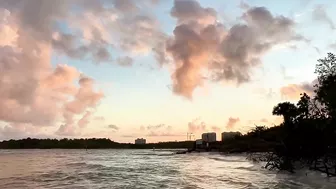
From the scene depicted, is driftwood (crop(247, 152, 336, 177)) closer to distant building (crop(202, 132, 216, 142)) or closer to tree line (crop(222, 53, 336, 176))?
tree line (crop(222, 53, 336, 176))

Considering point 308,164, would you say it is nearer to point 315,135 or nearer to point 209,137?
point 315,135

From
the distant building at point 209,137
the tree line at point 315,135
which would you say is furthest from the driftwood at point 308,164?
the distant building at point 209,137

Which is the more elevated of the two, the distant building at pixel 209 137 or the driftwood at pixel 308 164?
the distant building at pixel 209 137

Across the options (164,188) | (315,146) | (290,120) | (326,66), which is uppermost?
(326,66)

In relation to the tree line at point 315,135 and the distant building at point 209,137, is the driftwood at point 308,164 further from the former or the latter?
the distant building at point 209,137

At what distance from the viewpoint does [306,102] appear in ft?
140

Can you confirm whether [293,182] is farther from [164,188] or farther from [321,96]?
[321,96]

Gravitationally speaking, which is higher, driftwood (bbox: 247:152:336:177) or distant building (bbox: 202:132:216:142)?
distant building (bbox: 202:132:216:142)

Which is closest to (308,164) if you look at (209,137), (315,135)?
(315,135)

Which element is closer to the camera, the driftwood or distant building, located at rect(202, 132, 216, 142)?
the driftwood

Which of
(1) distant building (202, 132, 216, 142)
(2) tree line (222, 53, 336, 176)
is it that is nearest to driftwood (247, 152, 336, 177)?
(2) tree line (222, 53, 336, 176)

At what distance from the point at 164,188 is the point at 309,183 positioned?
10176 mm

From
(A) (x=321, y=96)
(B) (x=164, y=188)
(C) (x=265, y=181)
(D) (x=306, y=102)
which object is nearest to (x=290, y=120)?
(D) (x=306, y=102)

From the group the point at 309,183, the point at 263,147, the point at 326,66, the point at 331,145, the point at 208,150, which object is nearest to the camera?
the point at 309,183
